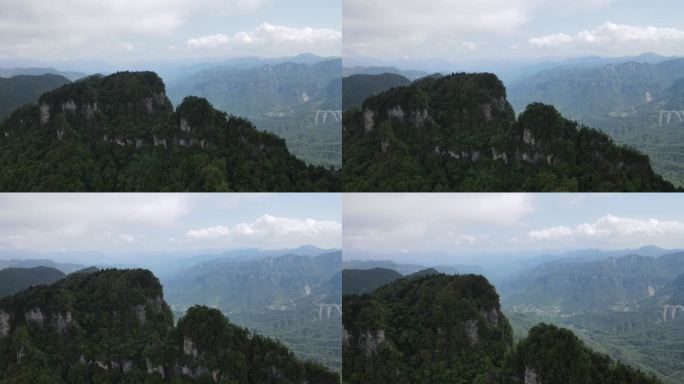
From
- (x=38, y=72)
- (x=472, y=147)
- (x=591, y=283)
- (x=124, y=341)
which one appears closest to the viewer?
(x=472, y=147)

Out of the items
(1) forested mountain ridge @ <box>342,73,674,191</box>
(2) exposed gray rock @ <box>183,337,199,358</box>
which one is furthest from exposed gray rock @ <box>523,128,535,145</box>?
(2) exposed gray rock @ <box>183,337,199,358</box>

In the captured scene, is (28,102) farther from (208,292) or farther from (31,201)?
(208,292)

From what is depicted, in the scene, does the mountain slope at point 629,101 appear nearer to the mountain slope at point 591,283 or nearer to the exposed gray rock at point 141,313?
the mountain slope at point 591,283

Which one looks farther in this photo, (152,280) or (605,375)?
(152,280)

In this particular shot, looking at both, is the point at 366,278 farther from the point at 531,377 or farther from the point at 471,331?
the point at 531,377

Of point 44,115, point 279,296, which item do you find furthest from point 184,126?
point 279,296

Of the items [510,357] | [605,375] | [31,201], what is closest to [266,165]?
[31,201]
